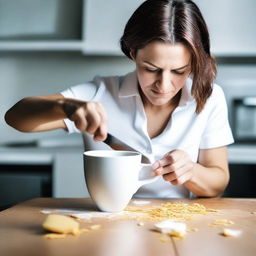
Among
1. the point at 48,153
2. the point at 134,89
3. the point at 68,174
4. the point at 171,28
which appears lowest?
the point at 68,174

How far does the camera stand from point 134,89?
133 centimetres

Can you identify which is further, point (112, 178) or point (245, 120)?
point (245, 120)

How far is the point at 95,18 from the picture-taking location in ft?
7.88

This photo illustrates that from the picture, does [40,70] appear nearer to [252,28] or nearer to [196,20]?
[252,28]

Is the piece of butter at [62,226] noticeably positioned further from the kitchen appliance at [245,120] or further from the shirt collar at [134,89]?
the kitchen appliance at [245,120]

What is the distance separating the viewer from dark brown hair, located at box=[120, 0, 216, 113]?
3.70 feet

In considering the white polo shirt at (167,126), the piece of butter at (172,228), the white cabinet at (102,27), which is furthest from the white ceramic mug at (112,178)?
the white cabinet at (102,27)

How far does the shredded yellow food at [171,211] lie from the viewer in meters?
0.89

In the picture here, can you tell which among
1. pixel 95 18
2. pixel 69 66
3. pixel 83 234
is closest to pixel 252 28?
pixel 95 18

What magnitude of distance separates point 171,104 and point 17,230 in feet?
2.40

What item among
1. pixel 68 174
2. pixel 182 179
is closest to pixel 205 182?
pixel 182 179

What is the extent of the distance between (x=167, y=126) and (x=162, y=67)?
0.26 meters

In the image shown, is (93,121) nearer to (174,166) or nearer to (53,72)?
(174,166)

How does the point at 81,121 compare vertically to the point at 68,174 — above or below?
above
